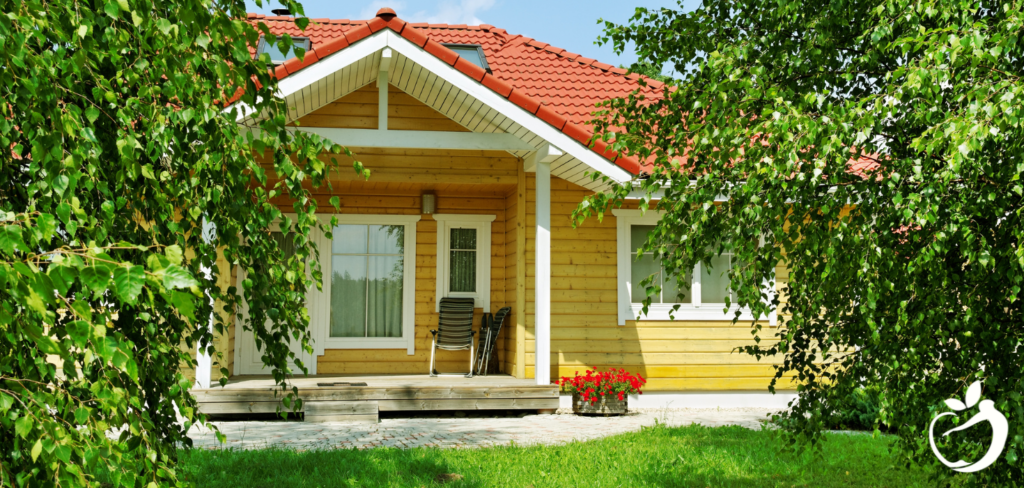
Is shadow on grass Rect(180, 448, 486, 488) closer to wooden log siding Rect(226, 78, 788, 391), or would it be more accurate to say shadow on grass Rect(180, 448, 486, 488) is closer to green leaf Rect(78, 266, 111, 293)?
wooden log siding Rect(226, 78, 788, 391)

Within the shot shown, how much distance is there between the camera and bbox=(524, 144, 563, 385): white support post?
7.66 meters

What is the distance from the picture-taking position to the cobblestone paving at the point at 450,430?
6102mm

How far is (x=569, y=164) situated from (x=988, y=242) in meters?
5.42

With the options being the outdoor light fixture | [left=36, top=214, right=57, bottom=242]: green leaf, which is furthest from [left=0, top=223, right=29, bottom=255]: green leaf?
the outdoor light fixture

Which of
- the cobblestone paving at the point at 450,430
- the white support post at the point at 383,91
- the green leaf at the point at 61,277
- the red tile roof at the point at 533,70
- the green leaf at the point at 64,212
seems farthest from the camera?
the white support post at the point at 383,91

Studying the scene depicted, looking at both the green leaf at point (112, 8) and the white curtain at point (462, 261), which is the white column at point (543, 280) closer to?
the white curtain at point (462, 261)

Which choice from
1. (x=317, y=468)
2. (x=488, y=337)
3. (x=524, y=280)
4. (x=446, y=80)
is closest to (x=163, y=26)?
(x=317, y=468)

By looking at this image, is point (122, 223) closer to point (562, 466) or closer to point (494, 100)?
point (562, 466)

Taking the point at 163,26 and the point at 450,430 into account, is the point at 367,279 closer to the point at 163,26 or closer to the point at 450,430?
the point at 450,430

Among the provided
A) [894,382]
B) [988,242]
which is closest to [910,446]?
[894,382]

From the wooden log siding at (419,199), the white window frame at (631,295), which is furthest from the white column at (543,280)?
the white window frame at (631,295)

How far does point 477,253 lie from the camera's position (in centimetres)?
941

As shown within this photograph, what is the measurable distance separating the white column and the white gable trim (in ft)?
1.88

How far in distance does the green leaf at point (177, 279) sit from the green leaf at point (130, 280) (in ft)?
0.13
